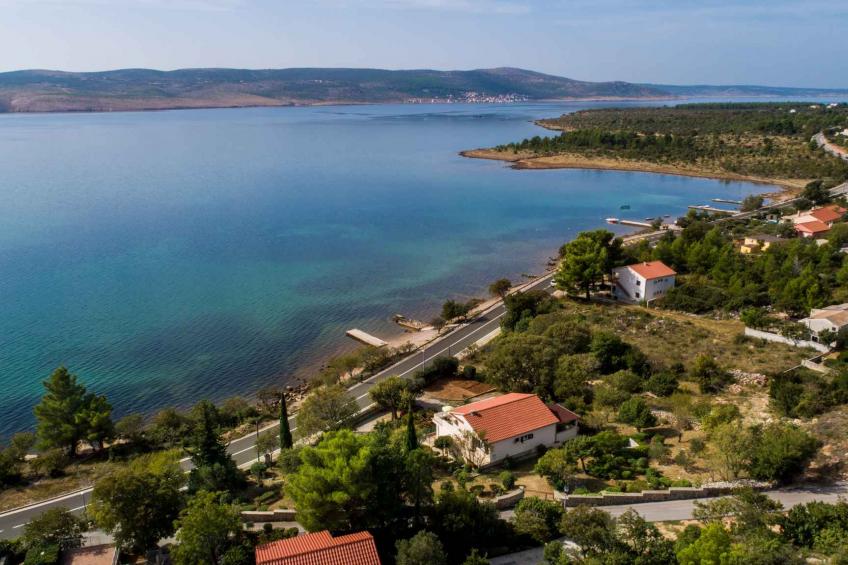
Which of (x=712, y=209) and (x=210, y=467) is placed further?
(x=712, y=209)

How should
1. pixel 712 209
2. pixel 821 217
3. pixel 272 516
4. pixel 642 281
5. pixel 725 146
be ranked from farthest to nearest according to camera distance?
pixel 725 146 → pixel 712 209 → pixel 821 217 → pixel 642 281 → pixel 272 516

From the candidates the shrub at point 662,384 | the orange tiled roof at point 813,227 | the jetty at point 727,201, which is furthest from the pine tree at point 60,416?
the jetty at point 727,201

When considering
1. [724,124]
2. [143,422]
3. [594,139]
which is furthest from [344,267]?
[724,124]

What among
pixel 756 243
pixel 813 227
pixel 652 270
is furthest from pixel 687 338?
pixel 813 227

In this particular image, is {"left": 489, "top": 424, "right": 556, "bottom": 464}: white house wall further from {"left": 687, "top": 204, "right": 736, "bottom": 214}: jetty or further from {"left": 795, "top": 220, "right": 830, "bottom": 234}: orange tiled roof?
{"left": 687, "top": 204, "right": 736, "bottom": 214}: jetty

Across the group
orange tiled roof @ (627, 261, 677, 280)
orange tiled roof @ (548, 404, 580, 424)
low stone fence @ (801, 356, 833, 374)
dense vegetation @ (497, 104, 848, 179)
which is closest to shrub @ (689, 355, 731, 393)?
low stone fence @ (801, 356, 833, 374)

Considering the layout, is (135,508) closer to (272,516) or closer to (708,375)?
(272,516)
